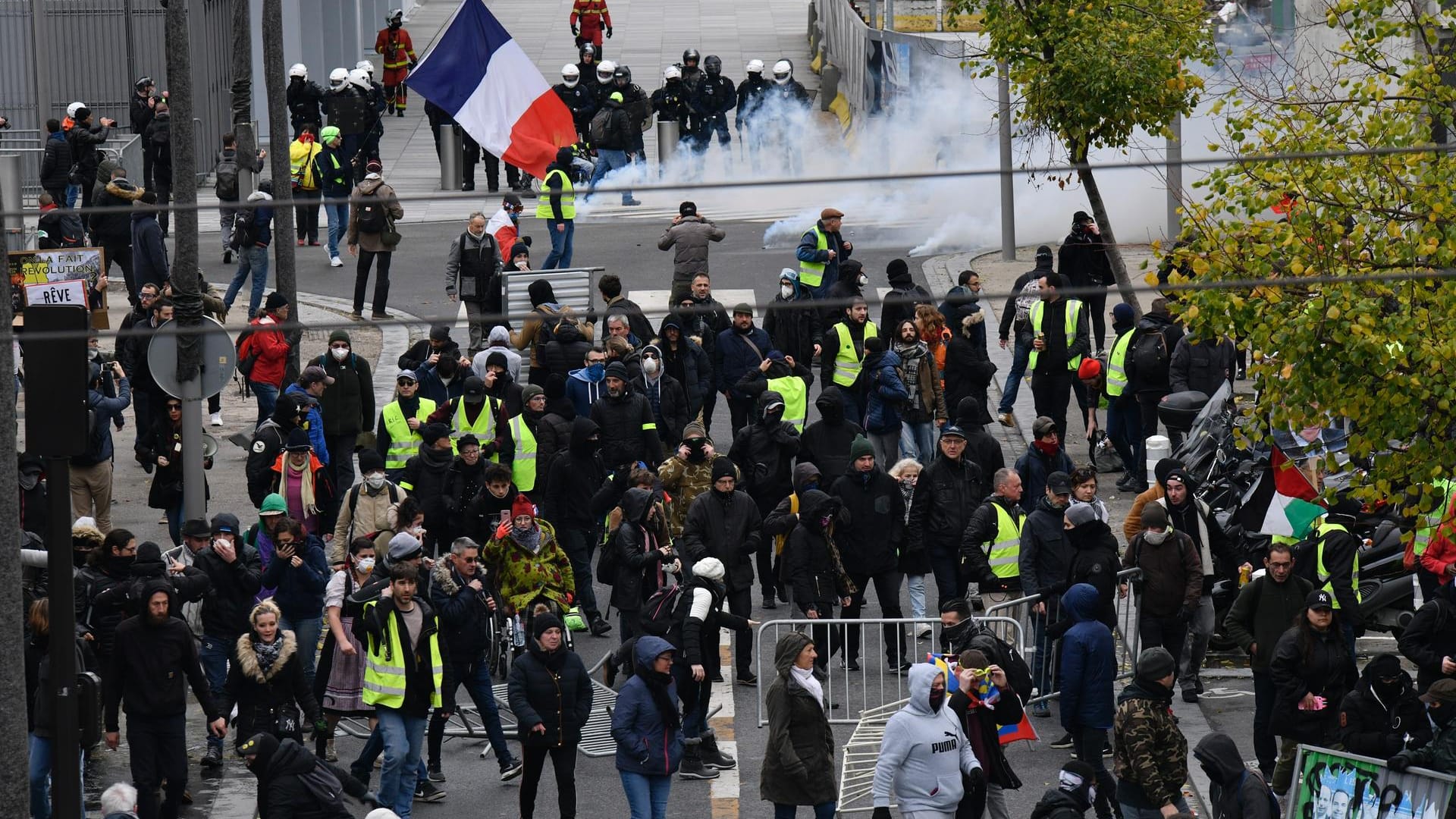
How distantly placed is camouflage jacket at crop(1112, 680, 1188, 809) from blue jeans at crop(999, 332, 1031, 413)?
755 cm

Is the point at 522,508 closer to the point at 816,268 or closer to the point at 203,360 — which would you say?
the point at 203,360

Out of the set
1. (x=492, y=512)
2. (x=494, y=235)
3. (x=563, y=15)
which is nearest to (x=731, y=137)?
(x=494, y=235)

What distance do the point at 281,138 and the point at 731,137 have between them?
1408 cm

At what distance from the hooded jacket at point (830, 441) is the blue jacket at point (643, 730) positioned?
4460 mm

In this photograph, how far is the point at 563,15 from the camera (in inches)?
1918

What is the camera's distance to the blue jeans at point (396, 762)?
12062mm

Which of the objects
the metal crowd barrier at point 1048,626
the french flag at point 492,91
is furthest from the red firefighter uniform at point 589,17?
the metal crowd barrier at point 1048,626

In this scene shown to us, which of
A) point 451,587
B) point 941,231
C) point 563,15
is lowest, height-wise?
point 451,587

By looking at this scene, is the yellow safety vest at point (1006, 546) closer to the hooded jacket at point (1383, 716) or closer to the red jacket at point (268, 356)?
the hooded jacket at point (1383, 716)

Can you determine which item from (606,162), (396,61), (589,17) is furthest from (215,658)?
(589,17)

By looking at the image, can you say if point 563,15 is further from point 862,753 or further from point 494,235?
point 862,753

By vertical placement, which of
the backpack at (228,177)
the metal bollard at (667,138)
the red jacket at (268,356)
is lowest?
the red jacket at (268,356)

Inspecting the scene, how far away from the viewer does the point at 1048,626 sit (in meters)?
13.8

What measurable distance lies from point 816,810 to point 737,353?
23.3 ft
